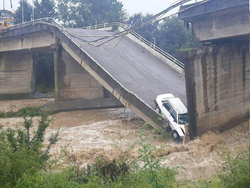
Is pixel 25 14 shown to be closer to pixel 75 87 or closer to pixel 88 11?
pixel 88 11

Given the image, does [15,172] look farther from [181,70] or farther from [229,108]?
[181,70]

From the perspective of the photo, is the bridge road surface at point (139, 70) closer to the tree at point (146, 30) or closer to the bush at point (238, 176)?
the bush at point (238, 176)

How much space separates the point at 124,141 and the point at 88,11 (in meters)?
40.3

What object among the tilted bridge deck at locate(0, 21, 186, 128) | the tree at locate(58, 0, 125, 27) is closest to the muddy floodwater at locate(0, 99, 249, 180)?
the tilted bridge deck at locate(0, 21, 186, 128)

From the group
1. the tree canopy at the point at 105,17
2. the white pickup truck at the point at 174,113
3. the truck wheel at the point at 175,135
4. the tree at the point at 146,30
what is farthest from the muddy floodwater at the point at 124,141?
the tree at the point at 146,30

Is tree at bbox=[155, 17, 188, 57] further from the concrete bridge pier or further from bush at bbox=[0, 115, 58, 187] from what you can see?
bush at bbox=[0, 115, 58, 187]

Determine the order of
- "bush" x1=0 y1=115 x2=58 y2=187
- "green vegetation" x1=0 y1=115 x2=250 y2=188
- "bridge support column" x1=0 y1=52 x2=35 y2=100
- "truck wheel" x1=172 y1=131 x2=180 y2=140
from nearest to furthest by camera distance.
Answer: "green vegetation" x1=0 y1=115 x2=250 y2=188 < "bush" x1=0 y1=115 x2=58 y2=187 < "truck wheel" x1=172 y1=131 x2=180 y2=140 < "bridge support column" x1=0 y1=52 x2=35 y2=100

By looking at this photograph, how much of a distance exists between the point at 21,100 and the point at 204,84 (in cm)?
2312

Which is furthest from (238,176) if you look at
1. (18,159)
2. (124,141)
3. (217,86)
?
(217,86)

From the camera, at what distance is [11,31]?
2916 centimetres

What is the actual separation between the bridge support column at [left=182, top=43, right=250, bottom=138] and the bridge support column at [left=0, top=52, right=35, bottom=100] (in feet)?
77.3

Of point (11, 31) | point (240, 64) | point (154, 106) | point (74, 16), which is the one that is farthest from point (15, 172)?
point (74, 16)

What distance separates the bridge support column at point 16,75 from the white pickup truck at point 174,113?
22.4 metres

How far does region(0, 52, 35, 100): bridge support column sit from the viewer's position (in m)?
33.3
